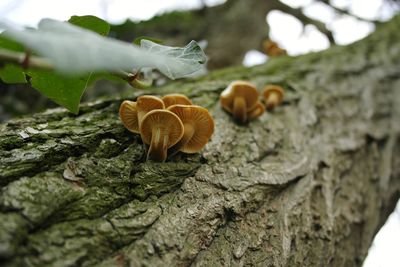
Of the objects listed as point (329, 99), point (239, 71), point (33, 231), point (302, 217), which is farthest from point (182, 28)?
point (33, 231)

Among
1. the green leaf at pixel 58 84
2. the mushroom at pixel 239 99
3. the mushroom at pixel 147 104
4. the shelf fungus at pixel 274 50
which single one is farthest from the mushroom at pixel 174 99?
the shelf fungus at pixel 274 50

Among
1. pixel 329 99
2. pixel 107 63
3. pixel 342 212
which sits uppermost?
pixel 107 63

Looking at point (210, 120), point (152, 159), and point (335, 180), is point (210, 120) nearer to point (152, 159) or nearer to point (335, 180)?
point (152, 159)

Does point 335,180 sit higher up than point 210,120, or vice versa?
point 210,120

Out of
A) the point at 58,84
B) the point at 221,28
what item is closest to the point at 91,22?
the point at 58,84

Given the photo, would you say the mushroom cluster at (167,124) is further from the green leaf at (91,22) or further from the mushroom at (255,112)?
the mushroom at (255,112)
